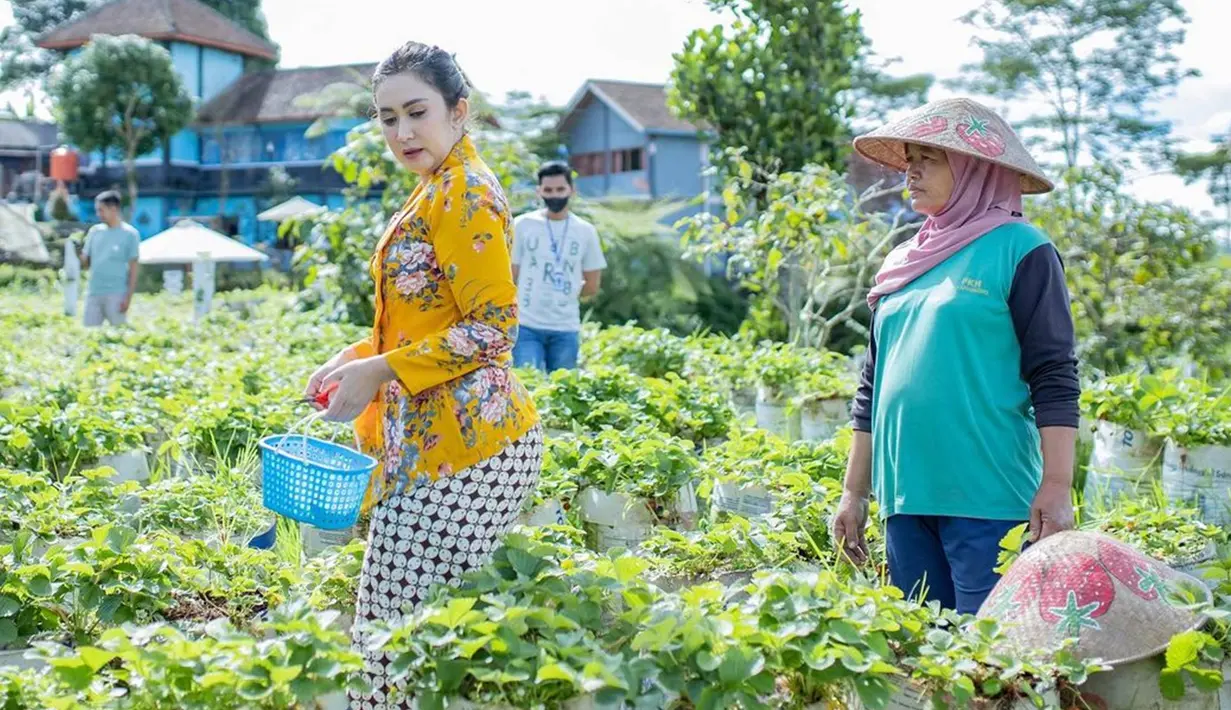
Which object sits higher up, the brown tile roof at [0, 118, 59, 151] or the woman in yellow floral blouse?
the brown tile roof at [0, 118, 59, 151]

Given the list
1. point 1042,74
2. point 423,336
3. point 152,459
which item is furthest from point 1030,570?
point 1042,74

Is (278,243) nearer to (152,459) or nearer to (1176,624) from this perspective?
(152,459)

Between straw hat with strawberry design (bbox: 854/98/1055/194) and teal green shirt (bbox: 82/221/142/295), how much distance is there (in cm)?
756

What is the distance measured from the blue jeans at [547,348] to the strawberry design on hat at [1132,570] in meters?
4.19

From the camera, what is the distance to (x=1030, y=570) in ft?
8.04

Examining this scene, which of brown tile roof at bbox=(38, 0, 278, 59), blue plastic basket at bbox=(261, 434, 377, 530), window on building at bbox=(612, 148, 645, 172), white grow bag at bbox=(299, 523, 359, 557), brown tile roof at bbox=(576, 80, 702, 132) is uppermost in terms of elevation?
brown tile roof at bbox=(38, 0, 278, 59)

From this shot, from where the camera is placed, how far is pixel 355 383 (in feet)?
7.73

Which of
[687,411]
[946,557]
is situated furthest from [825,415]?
[946,557]

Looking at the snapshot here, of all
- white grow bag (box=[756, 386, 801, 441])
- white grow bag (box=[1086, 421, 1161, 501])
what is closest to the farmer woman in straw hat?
white grow bag (box=[1086, 421, 1161, 501])

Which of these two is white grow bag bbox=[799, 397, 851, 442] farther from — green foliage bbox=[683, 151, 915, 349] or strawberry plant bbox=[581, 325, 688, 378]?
green foliage bbox=[683, 151, 915, 349]

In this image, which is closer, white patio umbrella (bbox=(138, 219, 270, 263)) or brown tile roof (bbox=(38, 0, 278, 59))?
white patio umbrella (bbox=(138, 219, 270, 263))

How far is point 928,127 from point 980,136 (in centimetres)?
11

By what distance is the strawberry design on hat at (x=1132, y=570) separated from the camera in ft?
7.98

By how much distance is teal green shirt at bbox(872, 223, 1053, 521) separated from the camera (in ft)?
8.73
